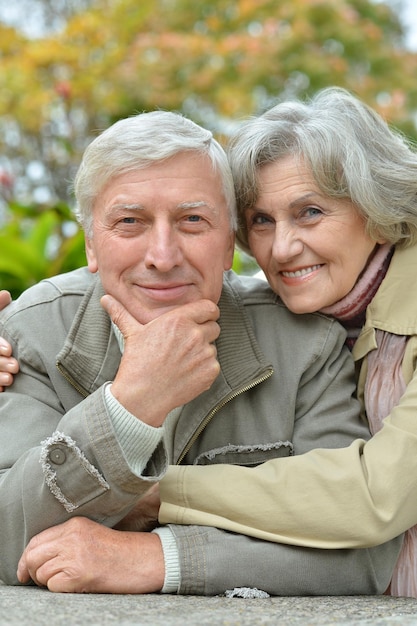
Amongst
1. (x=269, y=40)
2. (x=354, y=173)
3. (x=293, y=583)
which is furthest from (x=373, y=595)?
(x=269, y=40)

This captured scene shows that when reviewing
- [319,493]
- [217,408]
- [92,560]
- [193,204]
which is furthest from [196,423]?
[193,204]

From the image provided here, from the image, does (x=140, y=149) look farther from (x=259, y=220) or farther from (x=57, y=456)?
(x=57, y=456)

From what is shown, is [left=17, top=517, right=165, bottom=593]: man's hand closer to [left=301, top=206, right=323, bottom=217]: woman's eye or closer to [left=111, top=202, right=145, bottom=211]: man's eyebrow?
[left=111, top=202, right=145, bottom=211]: man's eyebrow

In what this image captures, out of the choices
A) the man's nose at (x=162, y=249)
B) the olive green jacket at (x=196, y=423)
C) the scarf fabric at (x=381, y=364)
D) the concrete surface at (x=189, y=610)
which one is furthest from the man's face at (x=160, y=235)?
the concrete surface at (x=189, y=610)

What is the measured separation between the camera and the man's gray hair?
274cm

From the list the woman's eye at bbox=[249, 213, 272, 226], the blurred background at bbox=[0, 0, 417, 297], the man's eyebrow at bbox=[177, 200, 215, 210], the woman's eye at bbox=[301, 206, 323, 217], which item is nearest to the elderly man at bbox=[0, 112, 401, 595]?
the man's eyebrow at bbox=[177, 200, 215, 210]

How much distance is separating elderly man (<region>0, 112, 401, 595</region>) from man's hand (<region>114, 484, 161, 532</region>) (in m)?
0.01

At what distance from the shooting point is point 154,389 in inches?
98.3

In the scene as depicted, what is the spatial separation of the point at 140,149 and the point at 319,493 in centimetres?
113

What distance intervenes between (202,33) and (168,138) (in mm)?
9114

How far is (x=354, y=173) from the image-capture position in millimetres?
2867

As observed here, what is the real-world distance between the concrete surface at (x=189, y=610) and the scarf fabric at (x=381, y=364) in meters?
0.29

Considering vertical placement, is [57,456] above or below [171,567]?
above

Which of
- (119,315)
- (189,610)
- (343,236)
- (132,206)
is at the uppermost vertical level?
(132,206)
